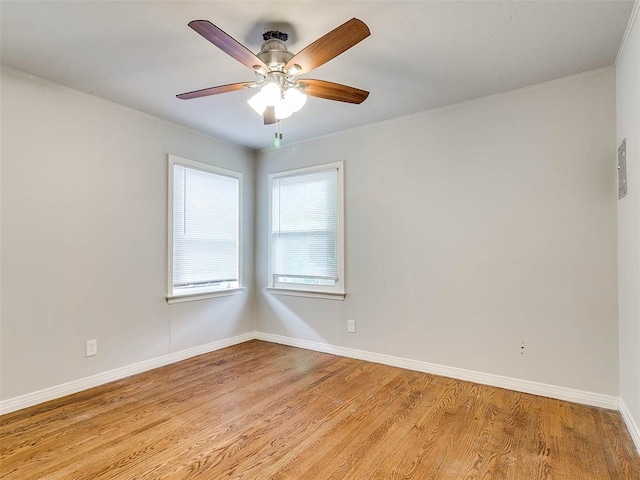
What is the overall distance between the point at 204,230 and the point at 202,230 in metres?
0.03

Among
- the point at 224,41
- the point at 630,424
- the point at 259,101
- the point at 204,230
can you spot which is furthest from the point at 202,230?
the point at 630,424

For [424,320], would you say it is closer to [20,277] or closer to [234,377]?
[234,377]

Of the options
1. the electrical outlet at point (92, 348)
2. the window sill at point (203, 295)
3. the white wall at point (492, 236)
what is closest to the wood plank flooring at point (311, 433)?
the electrical outlet at point (92, 348)

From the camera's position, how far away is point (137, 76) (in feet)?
8.57

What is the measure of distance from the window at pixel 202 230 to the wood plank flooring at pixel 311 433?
40.3 inches

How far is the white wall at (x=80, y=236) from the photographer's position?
2.53m

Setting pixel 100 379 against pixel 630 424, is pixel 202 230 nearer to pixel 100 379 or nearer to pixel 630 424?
pixel 100 379

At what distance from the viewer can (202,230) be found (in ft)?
12.7

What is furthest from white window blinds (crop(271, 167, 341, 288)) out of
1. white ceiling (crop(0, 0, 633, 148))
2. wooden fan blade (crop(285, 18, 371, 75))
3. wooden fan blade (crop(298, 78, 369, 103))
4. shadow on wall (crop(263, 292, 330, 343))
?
wooden fan blade (crop(285, 18, 371, 75))

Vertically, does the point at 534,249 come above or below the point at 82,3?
below

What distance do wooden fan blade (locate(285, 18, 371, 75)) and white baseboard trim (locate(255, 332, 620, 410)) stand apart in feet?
8.82

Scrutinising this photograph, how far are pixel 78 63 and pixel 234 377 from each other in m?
2.70

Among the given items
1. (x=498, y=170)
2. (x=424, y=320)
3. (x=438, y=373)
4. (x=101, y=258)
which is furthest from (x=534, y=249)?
(x=101, y=258)

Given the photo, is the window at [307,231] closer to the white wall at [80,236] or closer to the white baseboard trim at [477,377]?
the white baseboard trim at [477,377]
